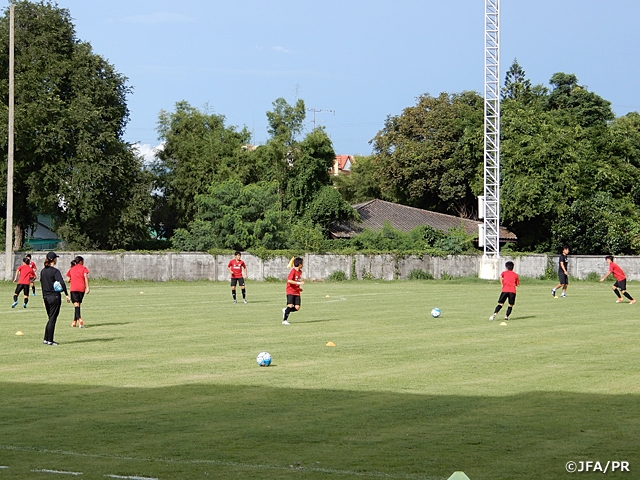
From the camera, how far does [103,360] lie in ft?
61.1

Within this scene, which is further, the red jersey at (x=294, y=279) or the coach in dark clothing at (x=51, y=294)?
the red jersey at (x=294, y=279)

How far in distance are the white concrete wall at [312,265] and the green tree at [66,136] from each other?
8.09 m

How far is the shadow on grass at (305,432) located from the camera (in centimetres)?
944

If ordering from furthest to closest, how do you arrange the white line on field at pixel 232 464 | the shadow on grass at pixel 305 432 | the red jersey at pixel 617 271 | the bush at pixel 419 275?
the bush at pixel 419 275
the red jersey at pixel 617 271
the shadow on grass at pixel 305 432
the white line on field at pixel 232 464

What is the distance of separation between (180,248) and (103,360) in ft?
166

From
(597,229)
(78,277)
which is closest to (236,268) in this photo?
(78,277)

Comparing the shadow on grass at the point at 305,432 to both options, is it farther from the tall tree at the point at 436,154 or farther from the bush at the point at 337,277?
the tall tree at the point at 436,154

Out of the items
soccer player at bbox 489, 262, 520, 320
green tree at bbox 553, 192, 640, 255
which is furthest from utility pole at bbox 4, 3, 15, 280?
green tree at bbox 553, 192, 640, 255

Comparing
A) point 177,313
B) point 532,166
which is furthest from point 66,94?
point 177,313

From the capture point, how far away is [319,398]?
45.6 feet

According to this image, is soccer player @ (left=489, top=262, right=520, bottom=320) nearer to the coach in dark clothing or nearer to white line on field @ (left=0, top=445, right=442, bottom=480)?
the coach in dark clothing

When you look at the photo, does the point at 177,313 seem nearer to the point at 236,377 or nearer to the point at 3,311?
the point at 3,311

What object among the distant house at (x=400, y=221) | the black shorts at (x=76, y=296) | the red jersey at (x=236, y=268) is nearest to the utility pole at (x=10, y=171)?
the red jersey at (x=236, y=268)

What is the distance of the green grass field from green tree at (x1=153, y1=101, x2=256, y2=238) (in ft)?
173
